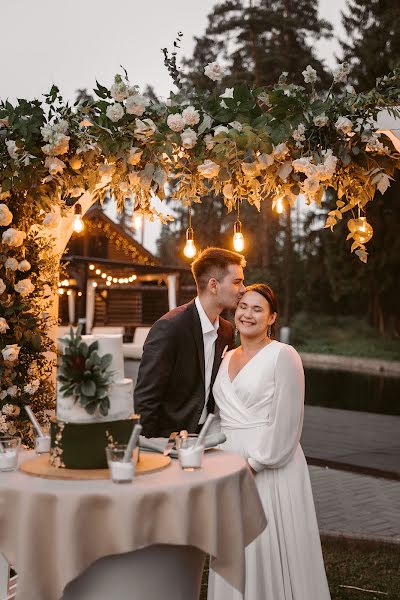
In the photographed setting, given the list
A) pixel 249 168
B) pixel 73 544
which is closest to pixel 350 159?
pixel 249 168

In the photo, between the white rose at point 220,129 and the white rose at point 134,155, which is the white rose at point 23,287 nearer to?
the white rose at point 134,155

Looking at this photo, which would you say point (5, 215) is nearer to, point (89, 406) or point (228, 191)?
point (228, 191)

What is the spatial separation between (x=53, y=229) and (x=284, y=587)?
3.00 m

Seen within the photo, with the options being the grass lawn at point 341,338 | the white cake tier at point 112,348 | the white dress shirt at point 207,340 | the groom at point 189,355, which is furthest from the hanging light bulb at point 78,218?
the grass lawn at point 341,338

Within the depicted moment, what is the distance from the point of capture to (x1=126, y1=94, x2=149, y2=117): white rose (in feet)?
16.1

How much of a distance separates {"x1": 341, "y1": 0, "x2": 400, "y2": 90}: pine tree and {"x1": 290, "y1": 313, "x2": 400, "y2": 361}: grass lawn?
1173 cm

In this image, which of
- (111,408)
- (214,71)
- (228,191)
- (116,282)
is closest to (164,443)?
(111,408)

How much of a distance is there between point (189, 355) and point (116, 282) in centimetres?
2651

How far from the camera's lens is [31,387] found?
5.59 m

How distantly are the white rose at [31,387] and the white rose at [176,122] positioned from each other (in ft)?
6.62

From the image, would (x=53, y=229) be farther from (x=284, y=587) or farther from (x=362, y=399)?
Answer: (x=362, y=399)

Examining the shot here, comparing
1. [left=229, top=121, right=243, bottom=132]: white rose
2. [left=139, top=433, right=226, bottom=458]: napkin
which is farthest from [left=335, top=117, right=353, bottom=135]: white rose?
[left=139, top=433, right=226, bottom=458]: napkin

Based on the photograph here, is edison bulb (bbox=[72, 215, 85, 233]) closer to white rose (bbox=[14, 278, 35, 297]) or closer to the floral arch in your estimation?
the floral arch

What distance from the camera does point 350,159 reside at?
5.05m
